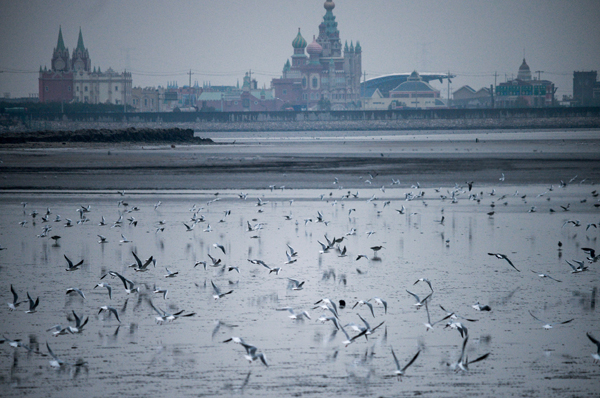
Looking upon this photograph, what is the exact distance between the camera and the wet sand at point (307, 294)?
19.5 ft

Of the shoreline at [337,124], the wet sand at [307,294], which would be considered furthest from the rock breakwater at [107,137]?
the shoreline at [337,124]

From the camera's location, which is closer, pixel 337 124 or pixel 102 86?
pixel 337 124

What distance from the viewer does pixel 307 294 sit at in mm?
8734

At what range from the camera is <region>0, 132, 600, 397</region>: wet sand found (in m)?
5.95

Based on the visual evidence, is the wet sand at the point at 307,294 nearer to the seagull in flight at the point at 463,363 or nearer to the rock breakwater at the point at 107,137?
the seagull in flight at the point at 463,363

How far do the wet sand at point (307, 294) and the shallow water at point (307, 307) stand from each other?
3cm

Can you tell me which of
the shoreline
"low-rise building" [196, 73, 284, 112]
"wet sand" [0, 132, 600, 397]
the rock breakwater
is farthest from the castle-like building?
"wet sand" [0, 132, 600, 397]

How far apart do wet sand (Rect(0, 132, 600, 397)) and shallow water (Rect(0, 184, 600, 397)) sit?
0.03m

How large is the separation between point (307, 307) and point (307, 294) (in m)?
0.56

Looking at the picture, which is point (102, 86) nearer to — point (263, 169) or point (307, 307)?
point (263, 169)

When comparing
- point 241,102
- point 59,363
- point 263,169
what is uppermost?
point 241,102

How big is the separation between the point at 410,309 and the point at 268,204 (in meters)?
10.4

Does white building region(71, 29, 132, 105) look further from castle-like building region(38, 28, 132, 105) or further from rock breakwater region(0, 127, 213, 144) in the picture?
rock breakwater region(0, 127, 213, 144)

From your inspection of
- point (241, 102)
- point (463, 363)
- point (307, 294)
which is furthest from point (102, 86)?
point (463, 363)
